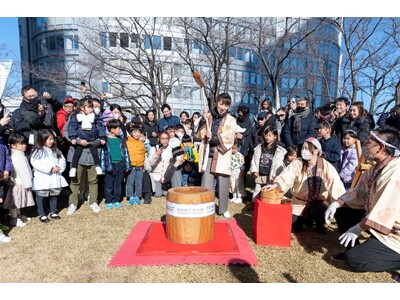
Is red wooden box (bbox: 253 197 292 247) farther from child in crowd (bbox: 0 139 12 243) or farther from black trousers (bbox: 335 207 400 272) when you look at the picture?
child in crowd (bbox: 0 139 12 243)

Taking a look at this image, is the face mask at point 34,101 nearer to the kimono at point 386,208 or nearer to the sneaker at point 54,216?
the sneaker at point 54,216

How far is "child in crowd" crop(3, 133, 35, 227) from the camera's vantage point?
13.4ft

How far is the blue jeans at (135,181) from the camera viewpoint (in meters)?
5.45

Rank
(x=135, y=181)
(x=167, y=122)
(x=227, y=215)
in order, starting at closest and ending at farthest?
1. (x=227, y=215)
2. (x=135, y=181)
3. (x=167, y=122)

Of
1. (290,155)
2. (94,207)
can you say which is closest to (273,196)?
(290,155)

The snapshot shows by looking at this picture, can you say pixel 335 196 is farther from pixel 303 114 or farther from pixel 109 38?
pixel 109 38

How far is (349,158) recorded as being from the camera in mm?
4609

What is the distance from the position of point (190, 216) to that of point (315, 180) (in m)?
1.79

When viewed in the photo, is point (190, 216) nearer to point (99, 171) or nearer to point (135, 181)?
point (99, 171)

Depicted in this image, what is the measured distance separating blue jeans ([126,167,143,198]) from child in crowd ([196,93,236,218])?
1525 mm

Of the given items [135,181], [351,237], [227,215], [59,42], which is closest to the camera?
[351,237]

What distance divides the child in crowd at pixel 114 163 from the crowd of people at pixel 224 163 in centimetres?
2

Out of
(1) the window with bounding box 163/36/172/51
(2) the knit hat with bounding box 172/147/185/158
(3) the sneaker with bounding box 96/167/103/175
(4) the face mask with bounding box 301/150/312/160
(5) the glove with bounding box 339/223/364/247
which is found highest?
(1) the window with bounding box 163/36/172/51

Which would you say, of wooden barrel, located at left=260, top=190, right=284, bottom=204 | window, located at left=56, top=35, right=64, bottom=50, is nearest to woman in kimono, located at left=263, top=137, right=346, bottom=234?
wooden barrel, located at left=260, top=190, right=284, bottom=204
